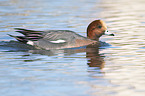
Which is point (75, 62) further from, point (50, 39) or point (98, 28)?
point (98, 28)

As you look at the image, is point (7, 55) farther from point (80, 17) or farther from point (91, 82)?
point (80, 17)

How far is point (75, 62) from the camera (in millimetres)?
11555

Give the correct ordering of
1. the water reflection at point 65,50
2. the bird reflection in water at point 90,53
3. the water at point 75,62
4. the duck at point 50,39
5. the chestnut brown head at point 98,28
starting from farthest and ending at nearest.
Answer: the chestnut brown head at point 98,28 → the duck at point 50,39 → the water reflection at point 65,50 → the bird reflection in water at point 90,53 → the water at point 75,62

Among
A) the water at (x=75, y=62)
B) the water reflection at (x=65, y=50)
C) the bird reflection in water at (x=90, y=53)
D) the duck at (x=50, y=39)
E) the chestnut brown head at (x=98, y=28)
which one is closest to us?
the water at (x=75, y=62)

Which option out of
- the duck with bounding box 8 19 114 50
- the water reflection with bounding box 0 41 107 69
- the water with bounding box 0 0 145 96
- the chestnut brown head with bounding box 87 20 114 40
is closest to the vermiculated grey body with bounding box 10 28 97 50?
the duck with bounding box 8 19 114 50

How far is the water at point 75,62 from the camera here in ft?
28.8

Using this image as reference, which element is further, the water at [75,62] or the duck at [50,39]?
the duck at [50,39]

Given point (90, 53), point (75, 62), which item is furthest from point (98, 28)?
point (75, 62)

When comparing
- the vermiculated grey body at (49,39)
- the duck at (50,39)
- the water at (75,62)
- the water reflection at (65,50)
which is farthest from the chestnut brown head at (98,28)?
the vermiculated grey body at (49,39)

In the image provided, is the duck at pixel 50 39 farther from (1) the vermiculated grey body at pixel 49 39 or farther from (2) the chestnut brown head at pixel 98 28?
(2) the chestnut brown head at pixel 98 28

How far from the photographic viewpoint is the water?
8789 mm

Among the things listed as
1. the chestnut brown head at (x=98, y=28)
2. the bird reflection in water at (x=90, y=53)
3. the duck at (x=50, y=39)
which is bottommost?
the bird reflection in water at (x=90, y=53)

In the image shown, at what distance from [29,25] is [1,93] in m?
10.7

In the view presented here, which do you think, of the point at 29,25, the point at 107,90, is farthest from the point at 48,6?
the point at 107,90
